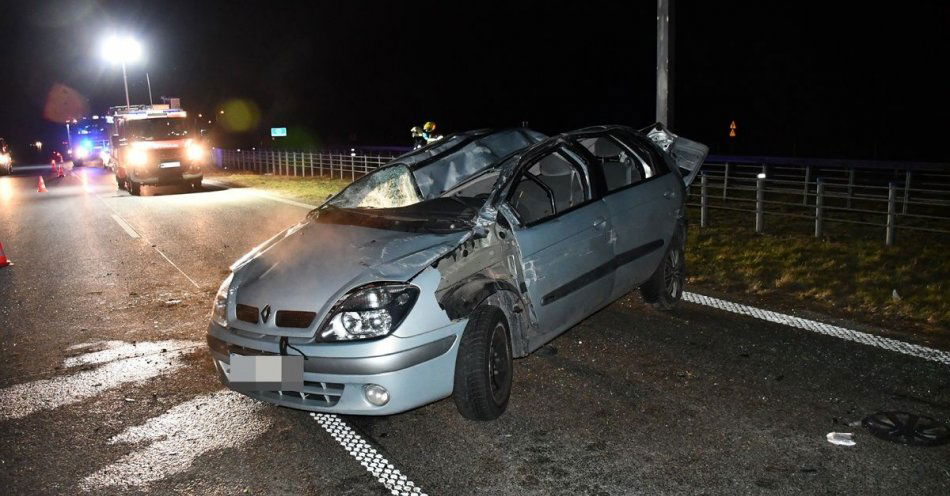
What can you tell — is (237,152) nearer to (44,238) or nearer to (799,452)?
(44,238)

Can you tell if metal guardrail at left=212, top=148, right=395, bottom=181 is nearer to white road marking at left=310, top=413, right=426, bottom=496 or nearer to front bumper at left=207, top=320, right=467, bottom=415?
white road marking at left=310, top=413, right=426, bottom=496

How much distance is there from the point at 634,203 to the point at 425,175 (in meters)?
1.59

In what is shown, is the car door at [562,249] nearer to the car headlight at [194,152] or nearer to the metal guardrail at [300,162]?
the metal guardrail at [300,162]

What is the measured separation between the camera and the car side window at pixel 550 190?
5.17 meters

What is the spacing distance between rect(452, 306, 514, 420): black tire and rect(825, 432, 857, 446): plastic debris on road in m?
1.73

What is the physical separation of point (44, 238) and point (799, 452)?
41.8ft

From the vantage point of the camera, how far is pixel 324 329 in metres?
3.96

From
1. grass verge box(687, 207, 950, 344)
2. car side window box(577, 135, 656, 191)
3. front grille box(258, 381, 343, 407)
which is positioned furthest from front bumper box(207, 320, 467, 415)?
grass verge box(687, 207, 950, 344)

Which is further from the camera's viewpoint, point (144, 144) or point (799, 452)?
point (144, 144)

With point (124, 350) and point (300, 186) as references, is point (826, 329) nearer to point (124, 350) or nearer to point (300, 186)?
point (124, 350)

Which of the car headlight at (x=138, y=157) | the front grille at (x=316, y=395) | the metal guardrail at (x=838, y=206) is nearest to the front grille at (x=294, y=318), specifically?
the front grille at (x=316, y=395)

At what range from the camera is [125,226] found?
46.4 ft

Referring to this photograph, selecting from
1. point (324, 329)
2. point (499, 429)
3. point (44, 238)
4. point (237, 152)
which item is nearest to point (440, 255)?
point (324, 329)

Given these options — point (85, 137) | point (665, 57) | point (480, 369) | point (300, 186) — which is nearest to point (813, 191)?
point (665, 57)
